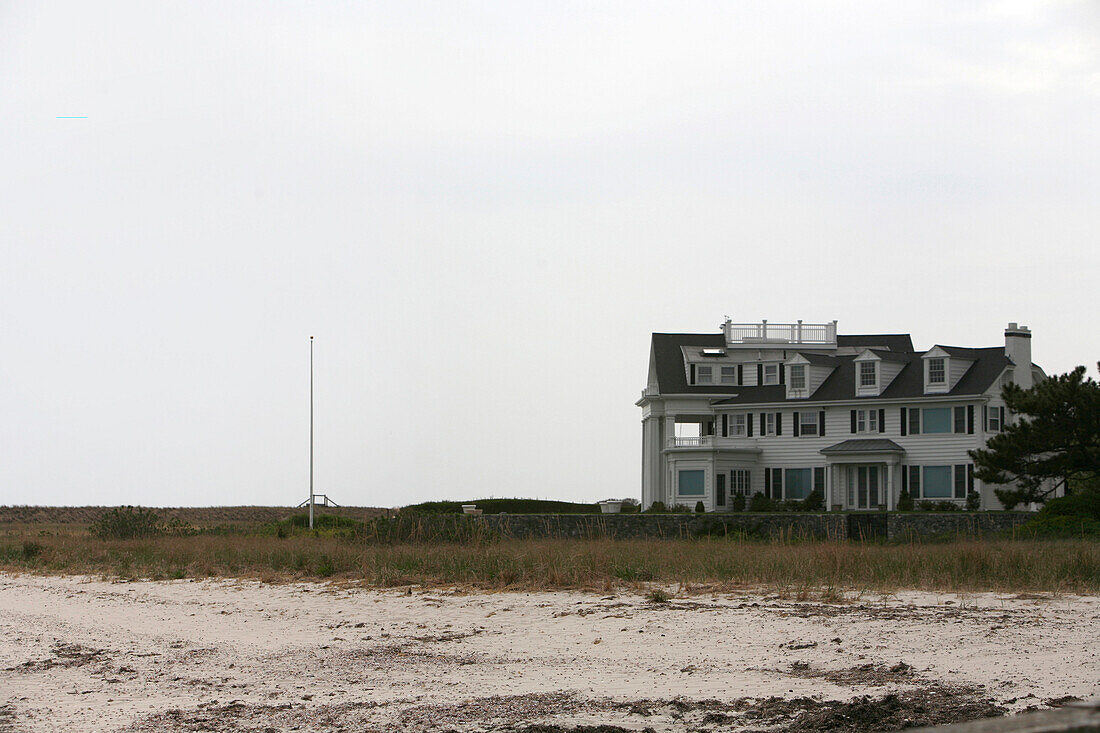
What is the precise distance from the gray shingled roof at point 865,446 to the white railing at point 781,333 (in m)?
8.09

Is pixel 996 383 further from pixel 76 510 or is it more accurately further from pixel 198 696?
pixel 76 510

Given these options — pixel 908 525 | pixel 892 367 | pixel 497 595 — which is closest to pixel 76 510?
pixel 892 367

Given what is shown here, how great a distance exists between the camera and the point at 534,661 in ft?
43.1

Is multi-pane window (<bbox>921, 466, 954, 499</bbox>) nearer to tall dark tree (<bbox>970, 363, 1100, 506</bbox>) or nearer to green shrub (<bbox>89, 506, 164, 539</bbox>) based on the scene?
tall dark tree (<bbox>970, 363, 1100, 506</bbox>)

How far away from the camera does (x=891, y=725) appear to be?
910 cm

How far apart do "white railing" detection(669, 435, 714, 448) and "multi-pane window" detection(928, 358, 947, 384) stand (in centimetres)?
979

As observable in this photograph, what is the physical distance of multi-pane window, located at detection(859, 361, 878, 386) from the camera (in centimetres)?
4822

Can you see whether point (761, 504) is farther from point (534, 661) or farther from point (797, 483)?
point (534, 661)

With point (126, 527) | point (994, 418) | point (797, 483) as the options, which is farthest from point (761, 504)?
point (126, 527)

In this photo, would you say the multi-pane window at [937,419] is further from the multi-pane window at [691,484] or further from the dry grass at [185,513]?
the dry grass at [185,513]

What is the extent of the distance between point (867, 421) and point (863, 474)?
7.83ft

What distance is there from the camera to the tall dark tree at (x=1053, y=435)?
34.1 m

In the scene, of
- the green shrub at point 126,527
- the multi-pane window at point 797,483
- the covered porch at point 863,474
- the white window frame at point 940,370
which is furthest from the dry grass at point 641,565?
the white window frame at point 940,370

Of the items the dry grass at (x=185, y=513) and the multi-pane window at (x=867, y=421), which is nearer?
the multi-pane window at (x=867, y=421)
